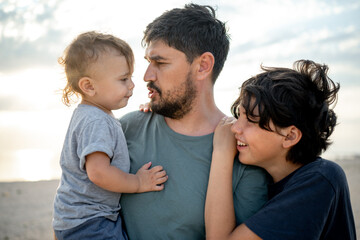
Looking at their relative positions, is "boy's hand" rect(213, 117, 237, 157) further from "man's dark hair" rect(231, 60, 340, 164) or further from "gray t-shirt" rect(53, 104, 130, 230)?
"gray t-shirt" rect(53, 104, 130, 230)

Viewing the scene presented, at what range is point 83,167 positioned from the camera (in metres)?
2.42

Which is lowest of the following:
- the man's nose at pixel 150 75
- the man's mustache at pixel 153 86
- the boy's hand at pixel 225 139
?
the boy's hand at pixel 225 139

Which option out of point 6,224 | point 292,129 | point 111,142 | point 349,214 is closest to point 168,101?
point 111,142

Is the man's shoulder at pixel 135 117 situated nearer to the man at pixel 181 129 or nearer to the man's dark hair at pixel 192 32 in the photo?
the man at pixel 181 129

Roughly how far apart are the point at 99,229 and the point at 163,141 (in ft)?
2.49

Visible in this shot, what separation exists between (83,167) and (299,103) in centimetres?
145

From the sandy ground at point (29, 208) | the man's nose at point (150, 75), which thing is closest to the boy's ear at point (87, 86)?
the man's nose at point (150, 75)

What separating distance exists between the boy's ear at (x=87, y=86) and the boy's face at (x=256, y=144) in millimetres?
1021

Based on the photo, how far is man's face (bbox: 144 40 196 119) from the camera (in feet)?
9.41

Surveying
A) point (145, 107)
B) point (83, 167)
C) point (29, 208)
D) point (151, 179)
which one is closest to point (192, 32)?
point (145, 107)

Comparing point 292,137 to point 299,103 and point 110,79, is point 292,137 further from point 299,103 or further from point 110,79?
point 110,79

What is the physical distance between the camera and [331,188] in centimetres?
217

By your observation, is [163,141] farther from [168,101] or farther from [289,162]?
[289,162]

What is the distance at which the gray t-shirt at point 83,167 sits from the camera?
2400 mm
